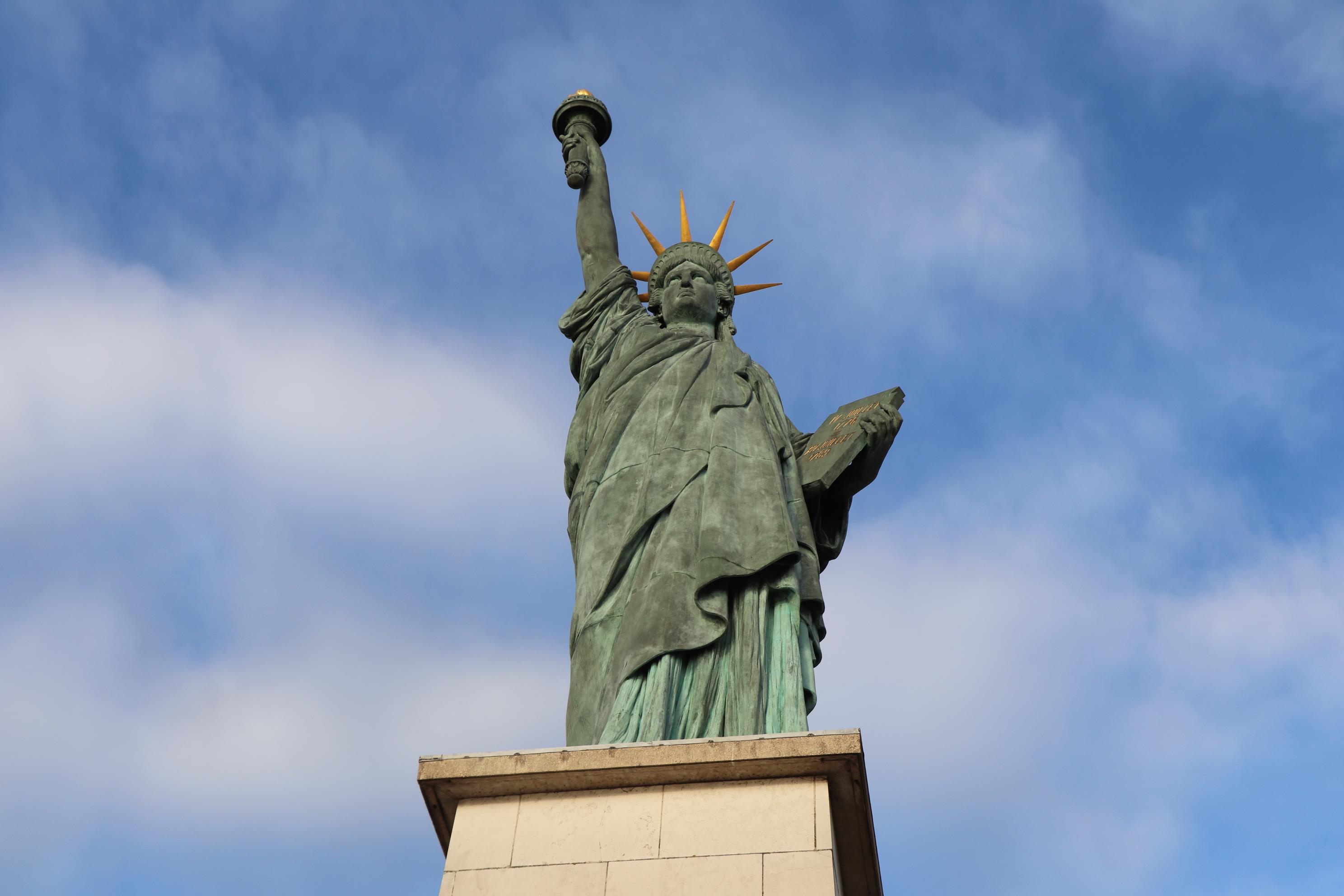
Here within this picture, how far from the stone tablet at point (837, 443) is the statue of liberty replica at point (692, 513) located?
1 cm

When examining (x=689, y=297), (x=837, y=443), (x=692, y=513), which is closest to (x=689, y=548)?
(x=692, y=513)

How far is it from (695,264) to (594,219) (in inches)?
44.5

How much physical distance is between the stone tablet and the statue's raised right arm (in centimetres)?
229

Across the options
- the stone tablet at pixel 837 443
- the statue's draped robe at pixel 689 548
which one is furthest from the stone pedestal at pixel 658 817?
the stone tablet at pixel 837 443

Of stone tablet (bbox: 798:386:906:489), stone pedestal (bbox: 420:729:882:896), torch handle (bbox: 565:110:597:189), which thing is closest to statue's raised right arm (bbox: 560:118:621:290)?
torch handle (bbox: 565:110:597:189)

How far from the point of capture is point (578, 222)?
1151cm

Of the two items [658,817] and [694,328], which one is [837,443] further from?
[658,817]

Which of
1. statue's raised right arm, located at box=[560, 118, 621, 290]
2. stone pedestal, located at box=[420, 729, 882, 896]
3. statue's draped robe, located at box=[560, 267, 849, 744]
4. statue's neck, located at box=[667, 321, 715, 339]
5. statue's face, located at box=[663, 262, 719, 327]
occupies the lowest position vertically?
stone pedestal, located at box=[420, 729, 882, 896]

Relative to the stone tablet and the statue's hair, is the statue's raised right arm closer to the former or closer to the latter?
the statue's hair

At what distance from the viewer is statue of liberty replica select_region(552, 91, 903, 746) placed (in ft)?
24.4

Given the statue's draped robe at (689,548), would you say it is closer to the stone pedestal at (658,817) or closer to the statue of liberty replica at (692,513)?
the statue of liberty replica at (692,513)

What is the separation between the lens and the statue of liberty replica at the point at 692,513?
744cm

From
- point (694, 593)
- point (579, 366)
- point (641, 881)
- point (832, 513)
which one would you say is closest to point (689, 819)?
point (641, 881)

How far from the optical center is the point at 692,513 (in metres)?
8.20
